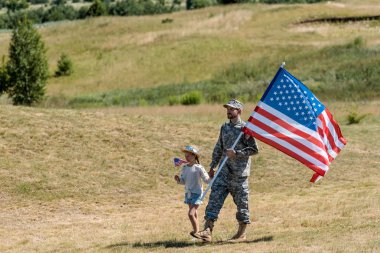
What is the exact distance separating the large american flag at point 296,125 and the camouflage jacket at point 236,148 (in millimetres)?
189

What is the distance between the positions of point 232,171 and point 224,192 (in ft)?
1.47

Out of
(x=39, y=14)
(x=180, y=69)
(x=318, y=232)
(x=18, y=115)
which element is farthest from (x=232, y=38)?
(x=39, y=14)

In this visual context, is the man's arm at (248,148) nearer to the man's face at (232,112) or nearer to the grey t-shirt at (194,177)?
the man's face at (232,112)

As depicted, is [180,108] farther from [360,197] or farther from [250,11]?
[250,11]

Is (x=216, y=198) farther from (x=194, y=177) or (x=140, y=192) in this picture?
(x=140, y=192)

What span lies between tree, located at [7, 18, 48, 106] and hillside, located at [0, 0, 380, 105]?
8.35 meters

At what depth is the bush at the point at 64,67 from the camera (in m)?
74.6

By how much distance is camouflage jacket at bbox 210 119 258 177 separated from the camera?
13344 millimetres

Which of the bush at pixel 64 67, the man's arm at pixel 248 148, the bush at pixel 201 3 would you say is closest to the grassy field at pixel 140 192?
the man's arm at pixel 248 148

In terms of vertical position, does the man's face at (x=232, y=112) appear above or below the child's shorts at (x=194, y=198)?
above

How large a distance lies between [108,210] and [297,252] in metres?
9.39

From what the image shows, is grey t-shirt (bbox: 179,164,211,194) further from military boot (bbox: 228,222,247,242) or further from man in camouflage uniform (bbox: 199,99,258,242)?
military boot (bbox: 228,222,247,242)

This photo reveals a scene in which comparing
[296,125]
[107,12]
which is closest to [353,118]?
[296,125]

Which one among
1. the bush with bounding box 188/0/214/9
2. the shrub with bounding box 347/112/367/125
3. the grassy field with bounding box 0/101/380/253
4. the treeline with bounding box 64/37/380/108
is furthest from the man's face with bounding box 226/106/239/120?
the bush with bounding box 188/0/214/9
